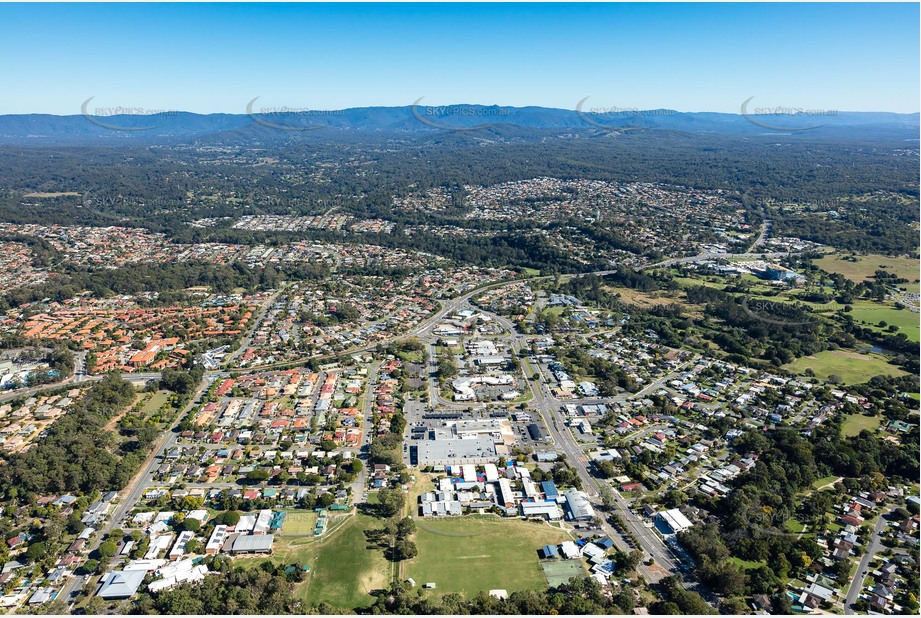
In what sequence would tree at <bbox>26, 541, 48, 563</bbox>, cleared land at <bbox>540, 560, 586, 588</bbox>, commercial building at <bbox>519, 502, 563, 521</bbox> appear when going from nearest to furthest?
1. cleared land at <bbox>540, 560, 586, 588</bbox>
2. tree at <bbox>26, 541, 48, 563</bbox>
3. commercial building at <bbox>519, 502, 563, 521</bbox>

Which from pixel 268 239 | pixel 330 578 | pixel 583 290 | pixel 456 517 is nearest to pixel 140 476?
pixel 330 578

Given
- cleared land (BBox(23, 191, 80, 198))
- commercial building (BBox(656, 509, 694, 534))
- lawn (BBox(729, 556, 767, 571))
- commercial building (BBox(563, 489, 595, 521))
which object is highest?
cleared land (BBox(23, 191, 80, 198))

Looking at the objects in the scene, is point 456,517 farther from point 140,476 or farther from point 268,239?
point 268,239

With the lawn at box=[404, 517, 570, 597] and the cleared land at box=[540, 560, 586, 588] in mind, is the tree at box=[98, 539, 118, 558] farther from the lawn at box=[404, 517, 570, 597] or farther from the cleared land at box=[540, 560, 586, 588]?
the cleared land at box=[540, 560, 586, 588]

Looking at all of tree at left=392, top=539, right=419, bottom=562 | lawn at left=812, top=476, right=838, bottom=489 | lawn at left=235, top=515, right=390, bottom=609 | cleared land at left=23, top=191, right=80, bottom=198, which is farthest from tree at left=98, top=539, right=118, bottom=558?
cleared land at left=23, top=191, right=80, bottom=198

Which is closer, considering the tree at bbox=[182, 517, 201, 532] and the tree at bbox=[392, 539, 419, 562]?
the tree at bbox=[392, 539, 419, 562]

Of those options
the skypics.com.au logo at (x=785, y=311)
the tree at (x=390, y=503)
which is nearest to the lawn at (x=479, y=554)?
the tree at (x=390, y=503)
